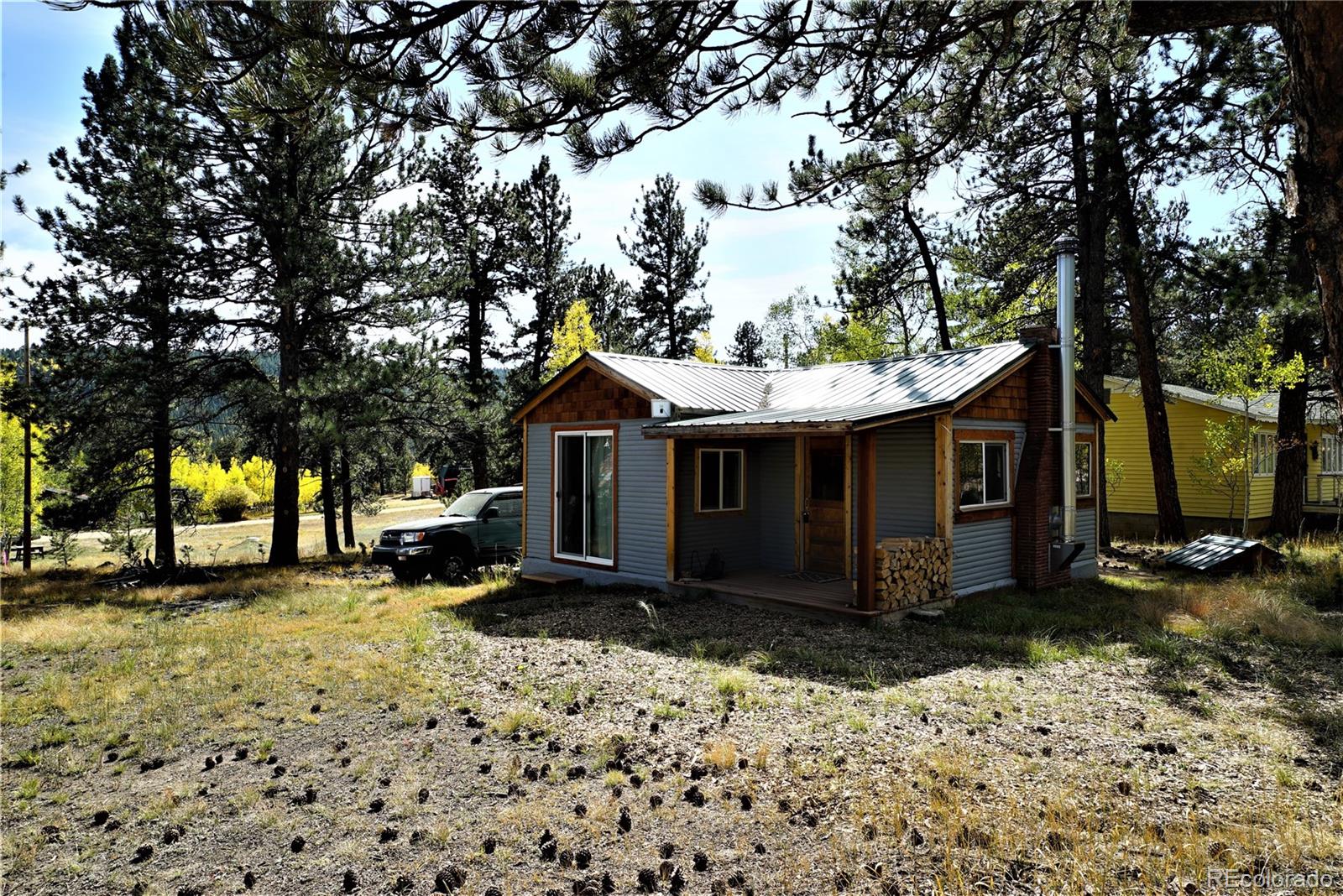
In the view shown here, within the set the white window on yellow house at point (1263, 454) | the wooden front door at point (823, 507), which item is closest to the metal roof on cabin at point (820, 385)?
the wooden front door at point (823, 507)

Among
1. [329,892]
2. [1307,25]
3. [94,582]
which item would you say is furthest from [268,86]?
[94,582]

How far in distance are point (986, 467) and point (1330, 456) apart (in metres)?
19.2

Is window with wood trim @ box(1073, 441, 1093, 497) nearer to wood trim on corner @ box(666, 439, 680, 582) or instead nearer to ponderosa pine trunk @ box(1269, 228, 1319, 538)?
ponderosa pine trunk @ box(1269, 228, 1319, 538)

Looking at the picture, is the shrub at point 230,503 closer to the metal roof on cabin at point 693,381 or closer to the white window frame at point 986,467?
the metal roof on cabin at point 693,381

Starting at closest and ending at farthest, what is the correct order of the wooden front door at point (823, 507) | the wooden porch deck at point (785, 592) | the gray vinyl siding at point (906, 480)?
the wooden porch deck at point (785, 592), the gray vinyl siding at point (906, 480), the wooden front door at point (823, 507)

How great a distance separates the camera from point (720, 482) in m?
12.4

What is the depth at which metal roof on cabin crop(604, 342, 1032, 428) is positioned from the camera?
34.0 ft

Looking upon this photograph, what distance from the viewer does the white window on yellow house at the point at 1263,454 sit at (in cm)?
1978

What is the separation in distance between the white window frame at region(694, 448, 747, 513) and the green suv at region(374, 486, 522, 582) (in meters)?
4.39

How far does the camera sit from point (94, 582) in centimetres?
1571

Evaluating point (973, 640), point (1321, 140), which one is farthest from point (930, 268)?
point (1321, 140)

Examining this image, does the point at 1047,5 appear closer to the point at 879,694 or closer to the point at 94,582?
the point at 879,694

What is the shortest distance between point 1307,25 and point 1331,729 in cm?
489

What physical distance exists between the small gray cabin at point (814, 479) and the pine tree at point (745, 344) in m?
29.2
